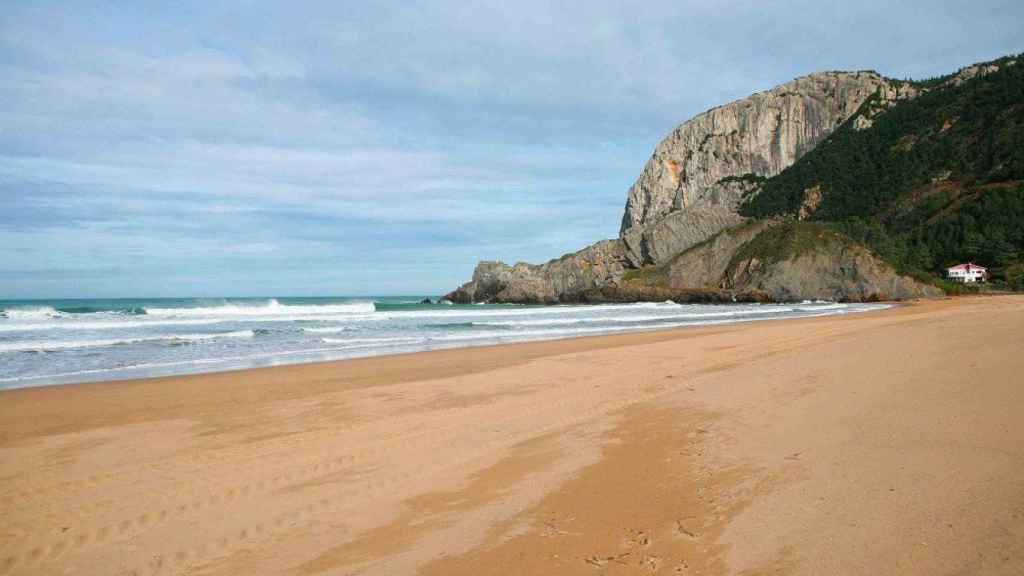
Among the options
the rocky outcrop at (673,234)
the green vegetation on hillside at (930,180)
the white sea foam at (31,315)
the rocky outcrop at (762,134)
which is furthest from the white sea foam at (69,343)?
the rocky outcrop at (762,134)

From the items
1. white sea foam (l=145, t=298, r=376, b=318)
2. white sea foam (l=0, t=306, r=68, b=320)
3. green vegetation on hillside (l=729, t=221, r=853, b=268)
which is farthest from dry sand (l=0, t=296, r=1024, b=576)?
green vegetation on hillside (l=729, t=221, r=853, b=268)

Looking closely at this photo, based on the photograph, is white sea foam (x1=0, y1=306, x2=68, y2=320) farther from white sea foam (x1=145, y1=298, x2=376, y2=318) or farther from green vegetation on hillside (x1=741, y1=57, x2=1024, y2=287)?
green vegetation on hillside (x1=741, y1=57, x2=1024, y2=287)

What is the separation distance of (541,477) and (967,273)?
84275 millimetres

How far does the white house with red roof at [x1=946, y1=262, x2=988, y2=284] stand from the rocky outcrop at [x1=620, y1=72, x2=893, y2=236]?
62.4 m

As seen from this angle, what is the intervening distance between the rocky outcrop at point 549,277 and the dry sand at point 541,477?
7205cm

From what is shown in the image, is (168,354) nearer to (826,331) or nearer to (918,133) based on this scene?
(826,331)

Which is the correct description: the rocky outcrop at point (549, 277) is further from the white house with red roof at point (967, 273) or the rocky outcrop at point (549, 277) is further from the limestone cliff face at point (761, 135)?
the white house with red roof at point (967, 273)

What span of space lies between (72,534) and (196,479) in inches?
48.8

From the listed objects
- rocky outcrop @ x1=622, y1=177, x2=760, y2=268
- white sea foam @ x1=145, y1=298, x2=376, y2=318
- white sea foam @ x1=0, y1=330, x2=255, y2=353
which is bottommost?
white sea foam @ x1=0, y1=330, x2=255, y2=353

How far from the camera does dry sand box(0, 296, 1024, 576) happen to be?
150 inches

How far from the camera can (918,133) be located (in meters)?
106

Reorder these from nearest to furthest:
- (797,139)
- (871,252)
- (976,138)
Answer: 1. (871,252)
2. (976,138)
3. (797,139)

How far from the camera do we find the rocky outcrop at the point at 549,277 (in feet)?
277

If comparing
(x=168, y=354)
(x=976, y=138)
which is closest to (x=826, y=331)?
(x=168, y=354)
